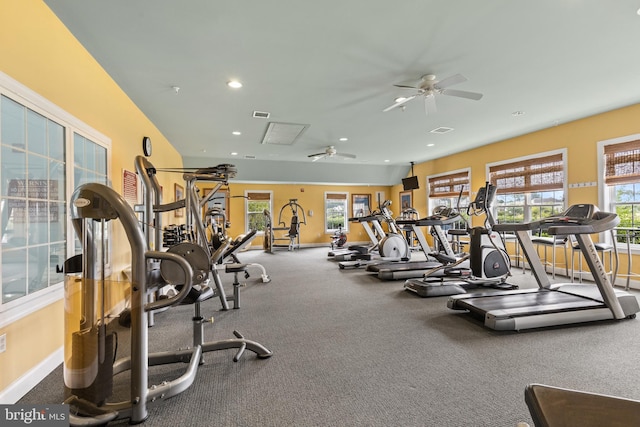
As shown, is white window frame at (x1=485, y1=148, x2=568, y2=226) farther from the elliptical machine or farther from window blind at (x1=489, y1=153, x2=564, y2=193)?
the elliptical machine

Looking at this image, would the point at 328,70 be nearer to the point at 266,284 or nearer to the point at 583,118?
the point at 266,284

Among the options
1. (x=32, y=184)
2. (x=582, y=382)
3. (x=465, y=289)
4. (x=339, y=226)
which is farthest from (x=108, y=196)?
(x=339, y=226)

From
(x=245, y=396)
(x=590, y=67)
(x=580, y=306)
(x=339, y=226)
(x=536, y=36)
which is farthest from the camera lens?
(x=339, y=226)

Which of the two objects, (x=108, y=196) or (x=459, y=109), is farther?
(x=459, y=109)

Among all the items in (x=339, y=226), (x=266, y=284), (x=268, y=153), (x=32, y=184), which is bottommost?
(x=266, y=284)

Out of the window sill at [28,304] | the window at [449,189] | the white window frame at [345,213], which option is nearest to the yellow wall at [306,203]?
the white window frame at [345,213]

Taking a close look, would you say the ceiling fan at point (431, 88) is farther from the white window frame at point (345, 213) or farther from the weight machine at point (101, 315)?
the white window frame at point (345, 213)

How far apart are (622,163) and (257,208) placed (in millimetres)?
9229

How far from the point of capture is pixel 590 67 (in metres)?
3.45

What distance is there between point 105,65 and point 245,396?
3.63 meters

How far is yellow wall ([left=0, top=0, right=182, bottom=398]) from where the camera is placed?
1.96 metres

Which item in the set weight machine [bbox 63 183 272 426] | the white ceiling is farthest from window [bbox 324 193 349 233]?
weight machine [bbox 63 183 272 426]

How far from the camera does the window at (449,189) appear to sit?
7.94 m
